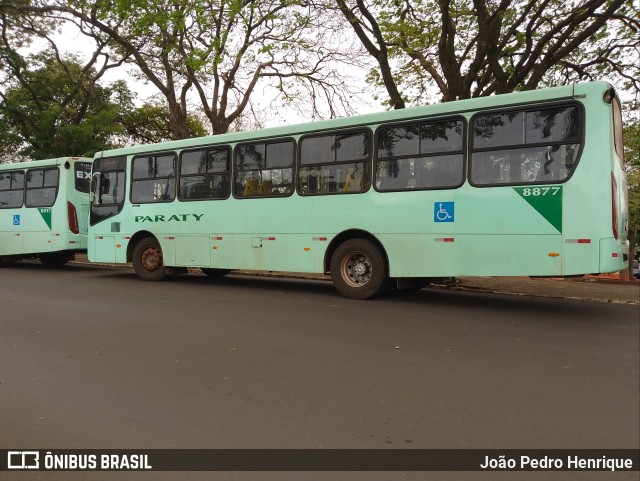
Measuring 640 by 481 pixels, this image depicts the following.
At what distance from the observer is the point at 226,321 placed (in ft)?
21.0

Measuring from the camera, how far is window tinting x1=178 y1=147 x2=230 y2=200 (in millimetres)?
9789

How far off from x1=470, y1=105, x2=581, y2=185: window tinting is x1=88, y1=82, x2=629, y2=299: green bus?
0.01 metres

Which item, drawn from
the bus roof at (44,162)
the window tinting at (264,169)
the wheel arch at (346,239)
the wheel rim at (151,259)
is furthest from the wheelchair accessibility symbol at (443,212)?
the bus roof at (44,162)

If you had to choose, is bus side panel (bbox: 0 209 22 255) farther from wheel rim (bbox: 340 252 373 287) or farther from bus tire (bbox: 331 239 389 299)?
wheel rim (bbox: 340 252 373 287)

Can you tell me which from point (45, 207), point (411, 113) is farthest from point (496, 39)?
point (45, 207)

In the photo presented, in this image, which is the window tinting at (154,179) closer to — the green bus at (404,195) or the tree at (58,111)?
the green bus at (404,195)

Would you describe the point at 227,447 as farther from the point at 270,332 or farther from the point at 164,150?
the point at 164,150

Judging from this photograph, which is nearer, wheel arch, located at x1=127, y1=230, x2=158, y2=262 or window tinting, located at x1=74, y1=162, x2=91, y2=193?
wheel arch, located at x1=127, y1=230, x2=158, y2=262

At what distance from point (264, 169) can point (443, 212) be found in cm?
360

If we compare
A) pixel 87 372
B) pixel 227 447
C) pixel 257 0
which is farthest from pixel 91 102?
pixel 227 447

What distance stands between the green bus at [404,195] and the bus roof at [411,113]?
0.02 meters

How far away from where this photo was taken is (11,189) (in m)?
14.9

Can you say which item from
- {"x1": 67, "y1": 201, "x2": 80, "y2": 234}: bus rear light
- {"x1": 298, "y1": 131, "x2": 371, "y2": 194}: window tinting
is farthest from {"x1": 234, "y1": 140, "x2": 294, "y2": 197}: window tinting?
{"x1": 67, "y1": 201, "x2": 80, "y2": 234}: bus rear light

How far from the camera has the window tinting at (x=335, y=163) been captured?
318 inches
